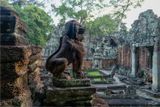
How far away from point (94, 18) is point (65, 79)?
Answer: 37.4 m

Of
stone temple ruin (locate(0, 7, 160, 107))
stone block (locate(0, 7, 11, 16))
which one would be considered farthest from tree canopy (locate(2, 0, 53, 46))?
stone block (locate(0, 7, 11, 16))

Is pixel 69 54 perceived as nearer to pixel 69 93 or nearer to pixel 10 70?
pixel 69 93

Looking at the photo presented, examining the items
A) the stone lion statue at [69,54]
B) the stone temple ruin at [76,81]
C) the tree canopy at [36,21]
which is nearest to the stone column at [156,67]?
the stone temple ruin at [76,81]

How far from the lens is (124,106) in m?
10.6

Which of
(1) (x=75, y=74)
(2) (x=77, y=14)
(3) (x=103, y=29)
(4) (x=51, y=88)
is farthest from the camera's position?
(3) (x=103, y=29)

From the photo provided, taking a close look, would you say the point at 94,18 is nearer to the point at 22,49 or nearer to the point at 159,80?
the point at 159,80

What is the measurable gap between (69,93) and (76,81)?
0.31 meters

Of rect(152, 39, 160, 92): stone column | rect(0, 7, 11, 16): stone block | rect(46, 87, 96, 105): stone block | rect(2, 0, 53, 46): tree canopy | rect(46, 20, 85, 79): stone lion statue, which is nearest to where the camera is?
rect(0, 7, 11, 16): stone block

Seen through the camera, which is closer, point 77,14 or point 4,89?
point 4,89

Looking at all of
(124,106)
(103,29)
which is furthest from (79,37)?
(103,29)

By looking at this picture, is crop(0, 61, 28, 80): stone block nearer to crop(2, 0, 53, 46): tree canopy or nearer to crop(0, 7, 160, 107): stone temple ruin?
crop(0, 7, 160, 107): stone temple ruin

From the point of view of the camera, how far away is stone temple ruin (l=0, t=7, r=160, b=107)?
2.60 meters

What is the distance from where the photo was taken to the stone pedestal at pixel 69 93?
→ 425 cm

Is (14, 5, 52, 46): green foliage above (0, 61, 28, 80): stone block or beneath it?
above
